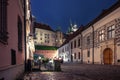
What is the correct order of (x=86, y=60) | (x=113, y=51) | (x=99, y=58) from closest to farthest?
(x=113, y=51)
(x=99, y=58)
(x=86, y=60)

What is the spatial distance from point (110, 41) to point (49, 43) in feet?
245

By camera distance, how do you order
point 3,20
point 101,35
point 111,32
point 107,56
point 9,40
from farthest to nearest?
point 101,35 < point 107,56 < point 111,32 < point 9,40 < point 3,20

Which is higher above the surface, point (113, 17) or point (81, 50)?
point (113, 17)

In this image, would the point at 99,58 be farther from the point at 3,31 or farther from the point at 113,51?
the point at 3,31

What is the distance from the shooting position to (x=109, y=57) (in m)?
30.9

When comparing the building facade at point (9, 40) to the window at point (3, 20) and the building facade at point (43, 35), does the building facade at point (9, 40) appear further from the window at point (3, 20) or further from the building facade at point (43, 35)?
the building facade at point (43, 35)

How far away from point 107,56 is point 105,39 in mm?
2663

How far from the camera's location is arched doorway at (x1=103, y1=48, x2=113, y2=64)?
3028 centimetres

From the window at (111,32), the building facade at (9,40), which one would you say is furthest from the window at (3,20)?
the window at (111,32)

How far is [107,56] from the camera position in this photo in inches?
1235

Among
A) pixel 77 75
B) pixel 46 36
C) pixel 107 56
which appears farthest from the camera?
pixel 46 36

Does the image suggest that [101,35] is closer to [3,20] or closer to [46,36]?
[3,20]

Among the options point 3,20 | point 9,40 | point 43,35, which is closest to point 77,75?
point 9,40

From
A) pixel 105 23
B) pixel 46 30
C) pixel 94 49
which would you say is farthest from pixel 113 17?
pixel 46 30
